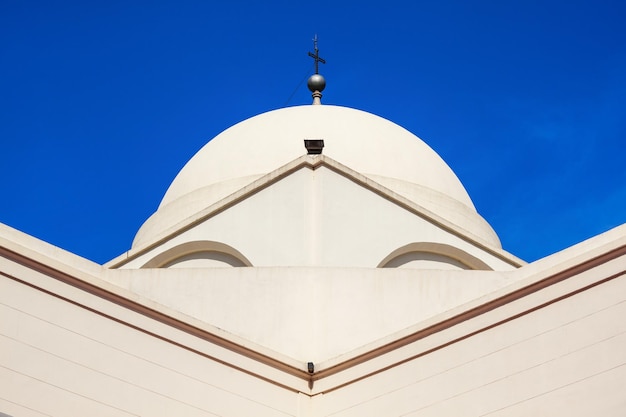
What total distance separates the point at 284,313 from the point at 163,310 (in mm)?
2470

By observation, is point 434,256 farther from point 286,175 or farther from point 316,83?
point 316,83

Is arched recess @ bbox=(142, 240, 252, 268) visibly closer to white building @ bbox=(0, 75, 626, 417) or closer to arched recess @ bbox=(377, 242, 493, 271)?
white building @ bbox=(0, 75, 626, 417)

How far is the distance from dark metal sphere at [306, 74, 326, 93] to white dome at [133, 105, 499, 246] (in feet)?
7.50

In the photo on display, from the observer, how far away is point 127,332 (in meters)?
11.4

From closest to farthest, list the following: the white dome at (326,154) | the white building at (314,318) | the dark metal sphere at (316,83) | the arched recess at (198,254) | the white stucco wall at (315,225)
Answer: the white building at (314,318) < the white stucco wall at (315,225) < the arched recess at (198,254) < the white dome at (326,154) < the dark metal sphere at (316,83)

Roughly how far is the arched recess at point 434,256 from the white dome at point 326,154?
53.9 inches

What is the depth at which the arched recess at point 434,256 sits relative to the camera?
15664mm

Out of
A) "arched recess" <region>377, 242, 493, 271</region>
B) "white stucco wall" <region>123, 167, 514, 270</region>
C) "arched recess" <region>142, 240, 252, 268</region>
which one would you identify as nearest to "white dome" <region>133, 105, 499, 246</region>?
"arched recess" <region>142, 240, 252, 268</region>

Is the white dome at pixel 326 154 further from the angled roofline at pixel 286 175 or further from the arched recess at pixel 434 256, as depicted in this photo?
the arched recess at pixel 434 256

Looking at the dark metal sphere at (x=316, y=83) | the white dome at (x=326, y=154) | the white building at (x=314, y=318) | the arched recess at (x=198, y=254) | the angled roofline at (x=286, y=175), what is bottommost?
the white building at (x=314, y=318)

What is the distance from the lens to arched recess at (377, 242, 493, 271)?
1566cm

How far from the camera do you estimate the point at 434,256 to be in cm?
1620

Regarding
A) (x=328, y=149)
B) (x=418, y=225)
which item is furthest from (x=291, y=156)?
(x=418, y=225)

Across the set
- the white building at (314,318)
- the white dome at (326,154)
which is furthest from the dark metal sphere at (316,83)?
the white building at (314,318)
